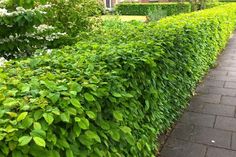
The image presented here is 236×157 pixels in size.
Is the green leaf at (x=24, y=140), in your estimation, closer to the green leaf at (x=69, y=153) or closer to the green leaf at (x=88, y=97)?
the green leaf at (x=69, y=153)

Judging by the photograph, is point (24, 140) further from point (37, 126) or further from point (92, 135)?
point (92, 135)

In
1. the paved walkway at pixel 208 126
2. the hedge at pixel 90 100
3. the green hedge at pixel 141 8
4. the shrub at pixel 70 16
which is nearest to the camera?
the hedge at pixel 90 100

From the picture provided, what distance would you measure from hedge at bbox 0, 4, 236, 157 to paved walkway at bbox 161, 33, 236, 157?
0.30m

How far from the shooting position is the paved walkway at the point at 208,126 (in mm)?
3111

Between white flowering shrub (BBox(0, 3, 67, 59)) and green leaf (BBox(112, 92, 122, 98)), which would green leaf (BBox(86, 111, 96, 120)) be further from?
white flowering shrub (BBox(0, 3, 67, 59))

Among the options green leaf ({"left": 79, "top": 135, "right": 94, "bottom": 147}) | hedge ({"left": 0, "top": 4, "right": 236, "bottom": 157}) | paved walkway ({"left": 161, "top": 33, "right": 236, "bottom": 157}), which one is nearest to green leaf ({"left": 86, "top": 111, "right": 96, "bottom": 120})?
hedge ({"left": 0, "top": 4, "right": 236, "bottom": 157})

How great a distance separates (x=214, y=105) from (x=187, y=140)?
1.26m

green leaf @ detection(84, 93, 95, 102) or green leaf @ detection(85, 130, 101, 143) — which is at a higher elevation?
green leaf @ detection(84, 93, 95, 102)

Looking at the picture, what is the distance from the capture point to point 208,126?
12.0 ft

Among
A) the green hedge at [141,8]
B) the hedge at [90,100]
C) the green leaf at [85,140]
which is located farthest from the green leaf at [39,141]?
the green hedge at [141,8]

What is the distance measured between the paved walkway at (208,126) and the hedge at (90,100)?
0.30 meters

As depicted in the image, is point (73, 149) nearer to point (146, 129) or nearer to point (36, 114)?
point (36, 114)

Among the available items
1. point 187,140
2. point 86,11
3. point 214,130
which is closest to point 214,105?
point 214,130

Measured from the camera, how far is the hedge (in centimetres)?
134
